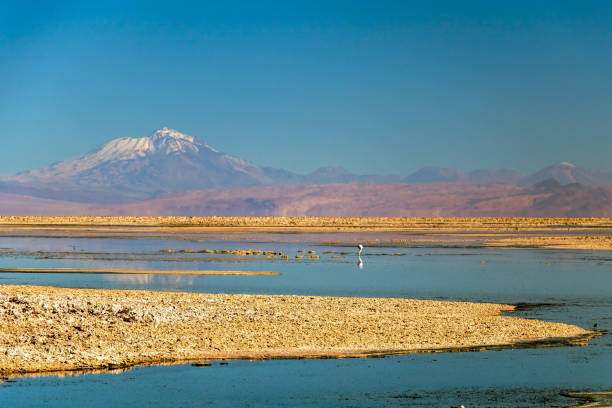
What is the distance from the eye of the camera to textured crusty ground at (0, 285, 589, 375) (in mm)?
18938

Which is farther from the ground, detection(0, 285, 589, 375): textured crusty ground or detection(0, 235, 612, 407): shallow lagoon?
detection(0, 285, 589, 375): textured crusty ground

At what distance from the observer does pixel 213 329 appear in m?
21.8

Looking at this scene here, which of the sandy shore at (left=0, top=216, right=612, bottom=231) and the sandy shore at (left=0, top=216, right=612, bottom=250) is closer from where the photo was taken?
the sandy shore at (left=0, top=216, right=612, bottom=250)

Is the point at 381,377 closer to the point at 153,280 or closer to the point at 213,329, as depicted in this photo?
the point at 213,329

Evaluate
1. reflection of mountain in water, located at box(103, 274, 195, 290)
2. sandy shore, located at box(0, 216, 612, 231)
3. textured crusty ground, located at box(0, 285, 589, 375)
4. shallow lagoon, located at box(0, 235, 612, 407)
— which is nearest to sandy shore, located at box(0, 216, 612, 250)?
sandy shore, located at box(0, 216, 612, 231)

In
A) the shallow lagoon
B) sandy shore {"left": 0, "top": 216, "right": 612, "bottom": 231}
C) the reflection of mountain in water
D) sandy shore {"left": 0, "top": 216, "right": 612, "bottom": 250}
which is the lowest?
the shallow lagoon

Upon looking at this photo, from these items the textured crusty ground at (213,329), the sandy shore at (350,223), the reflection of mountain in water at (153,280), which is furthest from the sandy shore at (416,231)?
the textured crusty ground at (213,329)

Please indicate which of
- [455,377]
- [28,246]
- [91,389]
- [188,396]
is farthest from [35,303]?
A: [28,246]

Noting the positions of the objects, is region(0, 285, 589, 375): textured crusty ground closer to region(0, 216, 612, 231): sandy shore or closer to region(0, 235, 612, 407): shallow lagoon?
region(0, 235, 612, 407): shallow lagoon

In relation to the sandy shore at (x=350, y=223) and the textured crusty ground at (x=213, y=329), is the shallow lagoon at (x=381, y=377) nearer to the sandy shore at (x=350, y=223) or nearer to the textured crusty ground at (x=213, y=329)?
the textured crusty ground at (x=213, y=329)

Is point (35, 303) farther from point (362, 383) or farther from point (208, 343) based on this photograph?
point (362, 383)

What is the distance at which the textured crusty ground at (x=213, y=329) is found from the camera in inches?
746

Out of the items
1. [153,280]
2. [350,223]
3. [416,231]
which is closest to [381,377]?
[153,280]

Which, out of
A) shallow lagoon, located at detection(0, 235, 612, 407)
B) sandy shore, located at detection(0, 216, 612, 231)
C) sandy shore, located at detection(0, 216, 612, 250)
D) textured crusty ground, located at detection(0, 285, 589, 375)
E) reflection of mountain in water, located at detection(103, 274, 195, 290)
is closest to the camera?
shallow lagoon, located at detection(0, 235, 612, 407)
